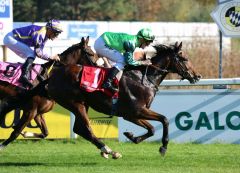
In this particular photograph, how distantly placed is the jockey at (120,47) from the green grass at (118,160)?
117 cm

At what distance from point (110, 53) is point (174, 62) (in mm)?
1009

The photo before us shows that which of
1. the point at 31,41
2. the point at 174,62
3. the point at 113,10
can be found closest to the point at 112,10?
the point at 113,10

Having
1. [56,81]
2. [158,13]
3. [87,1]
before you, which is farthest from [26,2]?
[56,81]

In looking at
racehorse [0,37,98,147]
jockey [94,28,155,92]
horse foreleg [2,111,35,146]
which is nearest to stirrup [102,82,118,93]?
jockey [94,28,155,92]

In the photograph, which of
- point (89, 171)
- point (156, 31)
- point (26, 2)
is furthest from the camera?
point (26, 2)

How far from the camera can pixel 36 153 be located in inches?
459

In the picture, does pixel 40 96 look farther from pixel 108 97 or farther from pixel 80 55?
pixel 80 55

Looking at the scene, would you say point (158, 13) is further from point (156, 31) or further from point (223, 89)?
point (223, 89)

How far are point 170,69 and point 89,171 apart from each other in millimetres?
2388

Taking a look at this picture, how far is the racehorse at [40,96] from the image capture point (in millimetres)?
11055

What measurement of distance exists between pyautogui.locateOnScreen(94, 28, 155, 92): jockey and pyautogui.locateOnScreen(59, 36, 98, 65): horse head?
773 millimetres

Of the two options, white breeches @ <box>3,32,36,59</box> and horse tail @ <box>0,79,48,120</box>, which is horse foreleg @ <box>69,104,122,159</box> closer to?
horse tail @ <box>0,79,48,120</box>

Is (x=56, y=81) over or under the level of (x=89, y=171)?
over

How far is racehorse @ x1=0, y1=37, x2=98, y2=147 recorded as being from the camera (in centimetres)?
1105
